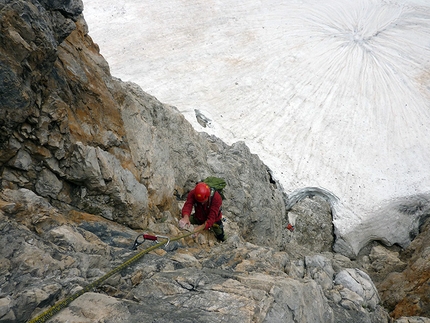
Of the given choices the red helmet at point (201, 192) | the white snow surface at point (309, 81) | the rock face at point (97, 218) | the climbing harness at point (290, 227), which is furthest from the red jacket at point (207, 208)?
the white snow surface at point (309, 81)

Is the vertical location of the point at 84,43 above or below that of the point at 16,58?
above

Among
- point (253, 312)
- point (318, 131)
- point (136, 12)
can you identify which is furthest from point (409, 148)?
point (136, 12)

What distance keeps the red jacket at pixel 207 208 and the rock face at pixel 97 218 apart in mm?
509

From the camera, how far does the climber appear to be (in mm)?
7598

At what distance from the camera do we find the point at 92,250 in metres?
5.31

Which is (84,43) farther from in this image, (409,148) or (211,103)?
(409,148)

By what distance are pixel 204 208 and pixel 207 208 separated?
8 cm

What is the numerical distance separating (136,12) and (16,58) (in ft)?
59.8

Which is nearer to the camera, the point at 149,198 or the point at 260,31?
the point at 149,198

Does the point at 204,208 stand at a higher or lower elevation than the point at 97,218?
higher

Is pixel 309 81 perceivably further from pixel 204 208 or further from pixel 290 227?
pixel 204 208

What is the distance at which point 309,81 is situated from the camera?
18.4 meters

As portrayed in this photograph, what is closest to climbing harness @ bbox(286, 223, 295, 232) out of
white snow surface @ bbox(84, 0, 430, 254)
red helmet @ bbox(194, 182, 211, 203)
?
white snow surface @ bbox(84, 0, 430, 254)

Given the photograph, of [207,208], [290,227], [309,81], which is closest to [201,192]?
[207,208]
